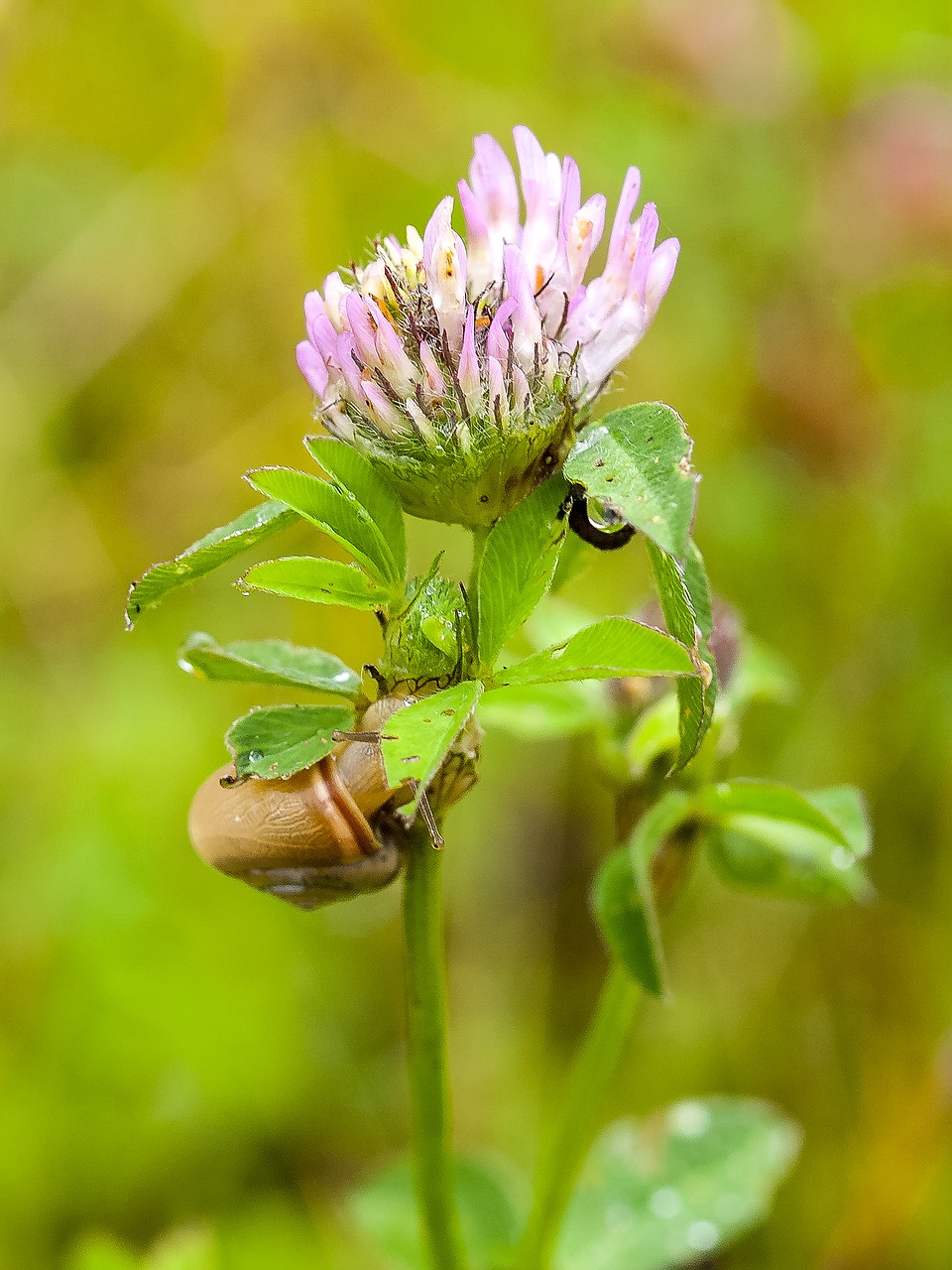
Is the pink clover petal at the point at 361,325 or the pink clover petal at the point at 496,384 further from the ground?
the pink clover petal at the point at 361,325

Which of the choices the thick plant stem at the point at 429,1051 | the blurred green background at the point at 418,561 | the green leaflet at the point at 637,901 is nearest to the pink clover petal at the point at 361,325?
the thick plant stem at the point at 429,1051

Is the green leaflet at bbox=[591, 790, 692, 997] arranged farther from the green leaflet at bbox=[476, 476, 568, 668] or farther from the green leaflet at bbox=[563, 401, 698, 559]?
the green leaflet at bbox=[563, 401, 698, 559]

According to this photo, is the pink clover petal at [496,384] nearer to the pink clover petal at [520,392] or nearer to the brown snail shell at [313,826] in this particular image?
the pink clover petal at [520,392]

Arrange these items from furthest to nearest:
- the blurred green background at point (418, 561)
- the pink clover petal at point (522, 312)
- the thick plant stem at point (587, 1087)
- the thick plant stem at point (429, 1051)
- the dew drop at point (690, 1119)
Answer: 1. the blurred green background at point (418, 561)
2. the dew drop at point (690, 1119)
3. the thick plant stem at point (587, 1087)
4. the thick plant stem at point (429, 1051)
5. the pink clover petal at point (522, 312)

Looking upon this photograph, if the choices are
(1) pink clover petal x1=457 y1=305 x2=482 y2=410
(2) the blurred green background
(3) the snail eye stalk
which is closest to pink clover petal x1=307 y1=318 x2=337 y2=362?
(1) pink clover petal x1=457 y1=305 x2=482 y2=410

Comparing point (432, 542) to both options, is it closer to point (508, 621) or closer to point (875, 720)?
point (875, 720)

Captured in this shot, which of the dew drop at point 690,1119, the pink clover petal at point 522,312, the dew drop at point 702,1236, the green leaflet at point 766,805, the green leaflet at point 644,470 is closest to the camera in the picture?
the green leaflet at point 644,470

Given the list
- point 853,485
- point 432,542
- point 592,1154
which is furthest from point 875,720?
point 592,1154
